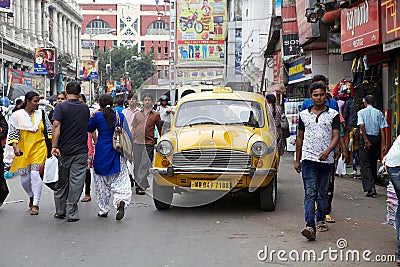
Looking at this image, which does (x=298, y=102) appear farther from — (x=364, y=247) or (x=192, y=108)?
(x=364, y=247)

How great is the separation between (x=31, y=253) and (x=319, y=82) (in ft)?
12.6

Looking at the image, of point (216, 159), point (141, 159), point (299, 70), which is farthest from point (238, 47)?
point (216, 159)

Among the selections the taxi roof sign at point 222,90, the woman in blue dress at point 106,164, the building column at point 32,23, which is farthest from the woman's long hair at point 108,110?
the building column at point 32,23

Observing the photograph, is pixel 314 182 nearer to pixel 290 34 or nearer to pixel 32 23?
pixel 290 34

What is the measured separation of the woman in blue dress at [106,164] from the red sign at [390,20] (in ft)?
15.4

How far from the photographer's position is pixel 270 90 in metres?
29.1

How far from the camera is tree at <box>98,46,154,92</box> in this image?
84188 millimetres

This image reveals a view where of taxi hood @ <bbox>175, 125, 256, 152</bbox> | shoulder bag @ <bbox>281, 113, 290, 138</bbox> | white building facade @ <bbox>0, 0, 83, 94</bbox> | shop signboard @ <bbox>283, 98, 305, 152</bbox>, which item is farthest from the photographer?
white building facade @ <bbox>0, 0, 83, 94</bbox>

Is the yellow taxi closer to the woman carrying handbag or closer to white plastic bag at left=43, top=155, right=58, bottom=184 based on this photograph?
white plastic bag at left=43, top=155, right=58, bottom=184

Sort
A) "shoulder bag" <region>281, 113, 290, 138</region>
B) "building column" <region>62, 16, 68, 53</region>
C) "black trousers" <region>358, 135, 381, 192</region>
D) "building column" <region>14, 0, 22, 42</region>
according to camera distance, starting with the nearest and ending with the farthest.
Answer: "black trousers" <region>358, 135, 381, 192</region> < "shoulder bag" <region>281, 113, 290, 138</region> < "building column" <region>14, 0, 22, 42</region> < "building column" <region>62, 16, 68, 53</region>

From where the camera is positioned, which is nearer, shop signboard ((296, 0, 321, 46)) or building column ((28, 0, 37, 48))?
shop signboard ((296, 0, 321, 46))

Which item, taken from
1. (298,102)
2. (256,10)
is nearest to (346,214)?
(298,102)

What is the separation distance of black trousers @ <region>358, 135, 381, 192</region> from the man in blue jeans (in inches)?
136

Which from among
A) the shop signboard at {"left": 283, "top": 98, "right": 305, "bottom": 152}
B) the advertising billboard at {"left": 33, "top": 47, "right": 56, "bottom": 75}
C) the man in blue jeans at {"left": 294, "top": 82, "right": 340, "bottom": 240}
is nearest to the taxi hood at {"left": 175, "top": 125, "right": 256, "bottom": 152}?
Answer: the man in blue jeans at {"left": 294, "top": 82, "right": 340, "bottom": 240}
